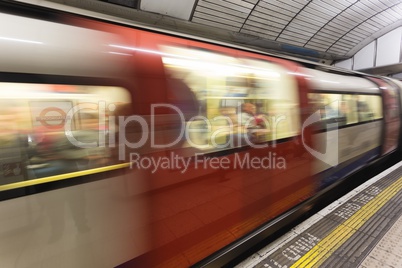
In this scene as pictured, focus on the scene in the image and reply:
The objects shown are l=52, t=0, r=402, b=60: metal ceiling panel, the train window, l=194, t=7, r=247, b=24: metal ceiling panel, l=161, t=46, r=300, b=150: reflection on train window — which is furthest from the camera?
l=194, t=7, r=247, b=24: metal ceiling panel

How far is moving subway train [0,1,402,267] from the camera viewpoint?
129 cm

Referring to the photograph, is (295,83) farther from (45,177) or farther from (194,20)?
(194,20)

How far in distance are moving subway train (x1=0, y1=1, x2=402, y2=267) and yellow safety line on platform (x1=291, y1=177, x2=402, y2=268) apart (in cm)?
65

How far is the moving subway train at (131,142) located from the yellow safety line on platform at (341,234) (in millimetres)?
649

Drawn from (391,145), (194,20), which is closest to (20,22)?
(194,20)

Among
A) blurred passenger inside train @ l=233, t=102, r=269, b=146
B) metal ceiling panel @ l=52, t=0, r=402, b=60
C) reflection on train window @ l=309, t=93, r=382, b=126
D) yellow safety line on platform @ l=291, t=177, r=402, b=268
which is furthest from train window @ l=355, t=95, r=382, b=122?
metal ceiling panel @ l=52, t=0, r=402, b=60

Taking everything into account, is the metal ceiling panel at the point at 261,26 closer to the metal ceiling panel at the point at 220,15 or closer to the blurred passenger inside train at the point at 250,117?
the metal ceiling panel at the point at 220,15

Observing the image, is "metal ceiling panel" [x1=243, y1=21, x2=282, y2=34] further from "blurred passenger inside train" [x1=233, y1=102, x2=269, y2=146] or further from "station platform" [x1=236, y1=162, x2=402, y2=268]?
"station platform" [x1=236, y1=162, x2=402, y2=268]

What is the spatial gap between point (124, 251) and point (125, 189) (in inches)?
19.1

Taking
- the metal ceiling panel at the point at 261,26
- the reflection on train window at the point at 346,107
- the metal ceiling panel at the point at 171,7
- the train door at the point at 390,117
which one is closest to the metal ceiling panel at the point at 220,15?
the metal ceiling panel at the point at 171,7

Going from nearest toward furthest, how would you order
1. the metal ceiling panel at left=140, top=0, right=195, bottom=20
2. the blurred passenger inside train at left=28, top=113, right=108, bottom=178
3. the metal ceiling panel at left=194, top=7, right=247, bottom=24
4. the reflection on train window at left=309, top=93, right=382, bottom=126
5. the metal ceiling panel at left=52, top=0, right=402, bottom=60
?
the blurred passenger inside train at left=28, top=113, right=108, bottom=178
the reflection on train window at left=309, top=93, right=382, bottom=126
the metal ceiling panel at left=140, top=0, right=195, bottom=20
the metal ceiling panel at left=52, top=0, right=402, bottom=60
the metal ceiling panel at left=194, top=7, right=247, bottom=24

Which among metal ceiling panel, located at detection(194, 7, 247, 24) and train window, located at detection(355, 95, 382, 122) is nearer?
train window, located at detection(355, 95, 382, 122)

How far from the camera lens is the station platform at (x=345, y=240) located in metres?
2.07

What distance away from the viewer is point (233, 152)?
2.27m
